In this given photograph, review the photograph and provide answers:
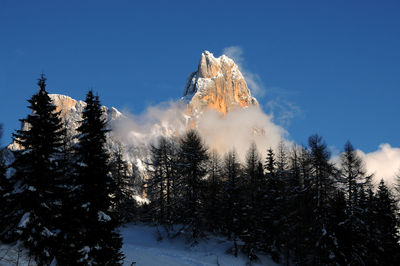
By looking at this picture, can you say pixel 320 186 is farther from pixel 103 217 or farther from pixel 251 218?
pixel 103 217

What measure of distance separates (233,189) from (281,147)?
15149 mm

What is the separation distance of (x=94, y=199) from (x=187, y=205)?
1802 centimetres

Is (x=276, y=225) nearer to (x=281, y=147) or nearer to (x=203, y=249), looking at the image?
(x=203, y=249)

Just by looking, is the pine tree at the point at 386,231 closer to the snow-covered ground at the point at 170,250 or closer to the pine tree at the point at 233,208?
the snow-covered ground at the point at 170,250

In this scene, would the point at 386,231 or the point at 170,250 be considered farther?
the point at 386,231

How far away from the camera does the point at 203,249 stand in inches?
1251

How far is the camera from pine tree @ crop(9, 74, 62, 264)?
630 inches

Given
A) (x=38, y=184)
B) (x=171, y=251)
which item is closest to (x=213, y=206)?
(x=171, y=251)

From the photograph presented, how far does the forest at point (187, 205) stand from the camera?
16.7 metres

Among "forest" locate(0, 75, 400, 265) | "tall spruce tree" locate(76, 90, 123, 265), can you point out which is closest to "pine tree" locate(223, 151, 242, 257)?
"forest" locate(0, 75, 400, 265)

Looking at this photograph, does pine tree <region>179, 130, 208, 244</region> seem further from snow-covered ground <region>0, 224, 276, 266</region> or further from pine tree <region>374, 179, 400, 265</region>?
pine tree <region>374, 179, 400, 265</region>

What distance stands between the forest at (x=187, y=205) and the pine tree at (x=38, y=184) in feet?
0.15

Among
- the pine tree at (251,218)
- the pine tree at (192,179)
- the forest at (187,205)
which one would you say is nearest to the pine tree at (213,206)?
the forest at (187,205)

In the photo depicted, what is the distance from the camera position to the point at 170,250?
100 feet
